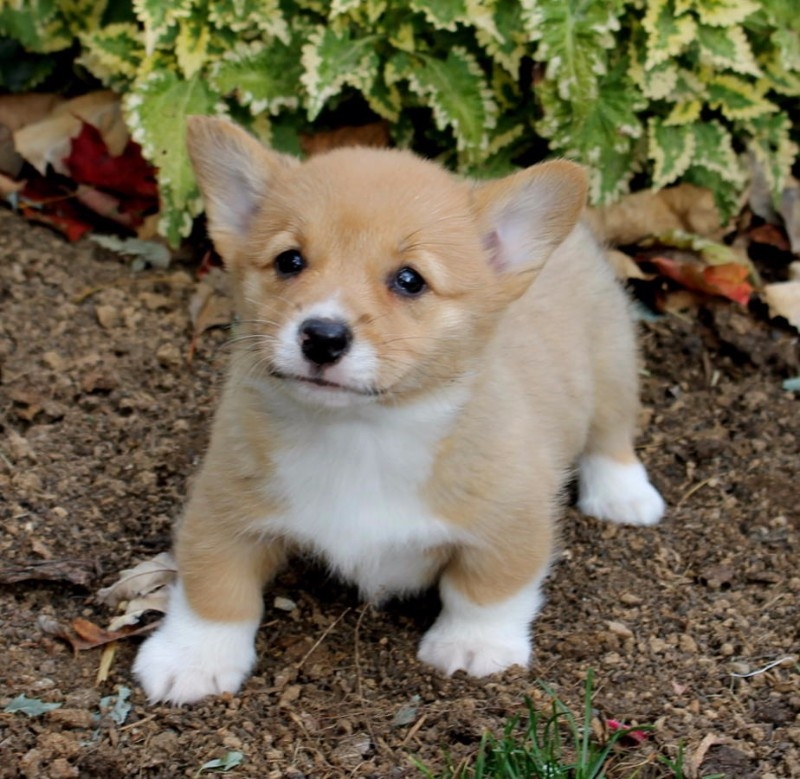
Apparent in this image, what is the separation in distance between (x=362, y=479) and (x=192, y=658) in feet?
2.53

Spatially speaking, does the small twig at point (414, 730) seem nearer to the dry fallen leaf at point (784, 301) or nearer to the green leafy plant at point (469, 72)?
the green leafy plant at point (469, 72)

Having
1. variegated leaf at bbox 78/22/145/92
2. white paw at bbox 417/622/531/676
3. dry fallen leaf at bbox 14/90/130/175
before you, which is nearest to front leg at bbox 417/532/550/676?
white paw at bbox 417/622/531/676

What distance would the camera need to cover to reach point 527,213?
3.82 meters

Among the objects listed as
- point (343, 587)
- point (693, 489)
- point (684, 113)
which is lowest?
point (693, 489)

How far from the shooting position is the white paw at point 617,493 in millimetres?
4918

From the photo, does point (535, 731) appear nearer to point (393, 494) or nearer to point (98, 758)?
point (393, 494)

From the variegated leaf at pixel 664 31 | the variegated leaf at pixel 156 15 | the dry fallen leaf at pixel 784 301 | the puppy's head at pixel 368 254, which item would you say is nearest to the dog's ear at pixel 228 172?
the puppy's head at pixel 368 254

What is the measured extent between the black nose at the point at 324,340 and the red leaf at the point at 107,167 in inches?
120

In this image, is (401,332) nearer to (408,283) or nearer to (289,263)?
(408,283)

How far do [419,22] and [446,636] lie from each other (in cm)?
281

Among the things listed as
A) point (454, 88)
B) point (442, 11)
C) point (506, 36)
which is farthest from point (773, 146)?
point (442, 11)

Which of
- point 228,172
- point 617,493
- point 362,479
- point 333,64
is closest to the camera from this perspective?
point 362,479

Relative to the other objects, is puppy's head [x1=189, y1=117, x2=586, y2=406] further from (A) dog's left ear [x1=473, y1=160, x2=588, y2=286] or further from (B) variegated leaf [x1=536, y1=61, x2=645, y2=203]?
(B) variegated leaf [x1=536, y1=61, x2=645, y2=203]

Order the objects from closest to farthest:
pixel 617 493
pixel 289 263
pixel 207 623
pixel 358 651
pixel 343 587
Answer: pixel 289 263, pixel 207 623, pixel 358 651, pixel 343 587, pixel 617 493
